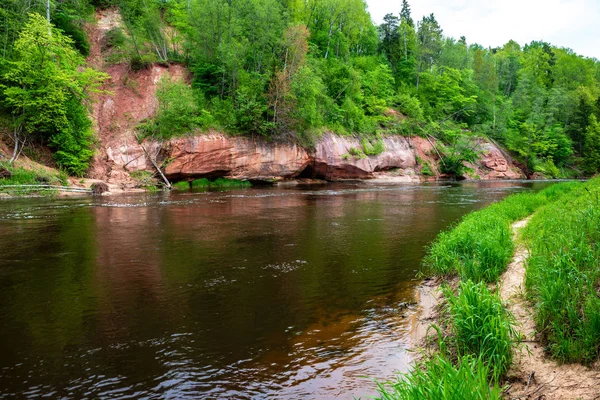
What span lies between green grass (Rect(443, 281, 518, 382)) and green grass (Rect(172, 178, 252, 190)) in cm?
3480

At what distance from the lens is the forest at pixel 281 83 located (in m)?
33.3

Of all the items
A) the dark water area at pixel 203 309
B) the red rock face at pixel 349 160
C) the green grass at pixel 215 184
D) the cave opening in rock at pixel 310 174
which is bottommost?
the dark water area at pixel 203 309

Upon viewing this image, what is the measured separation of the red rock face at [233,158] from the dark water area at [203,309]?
22.5 meters

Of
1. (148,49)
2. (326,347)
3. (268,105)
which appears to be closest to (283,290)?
(326,347)

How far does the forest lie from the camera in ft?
109

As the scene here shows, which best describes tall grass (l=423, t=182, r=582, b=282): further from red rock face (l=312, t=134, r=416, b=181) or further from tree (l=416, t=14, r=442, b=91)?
tree (l=416, t=14, r=442, b=91)

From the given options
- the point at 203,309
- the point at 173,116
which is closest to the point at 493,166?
the point at 173,116

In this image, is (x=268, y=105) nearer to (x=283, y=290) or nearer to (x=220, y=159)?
(x=220, y=159)

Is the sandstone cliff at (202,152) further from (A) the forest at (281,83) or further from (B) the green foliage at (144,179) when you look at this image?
(A) the forest at (281,83)

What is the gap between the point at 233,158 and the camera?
1609 inches

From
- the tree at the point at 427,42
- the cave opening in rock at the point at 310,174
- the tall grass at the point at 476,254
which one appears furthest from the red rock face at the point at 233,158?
the tree at the point at 427,42

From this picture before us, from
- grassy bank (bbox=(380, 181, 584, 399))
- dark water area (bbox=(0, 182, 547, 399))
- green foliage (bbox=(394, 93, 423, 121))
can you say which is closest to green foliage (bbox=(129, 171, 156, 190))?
dark water area (bbox=(0, 182, 547, 399))

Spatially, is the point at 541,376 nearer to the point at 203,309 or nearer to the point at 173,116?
the point at 203,309

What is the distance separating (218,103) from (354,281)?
36.7 meters
